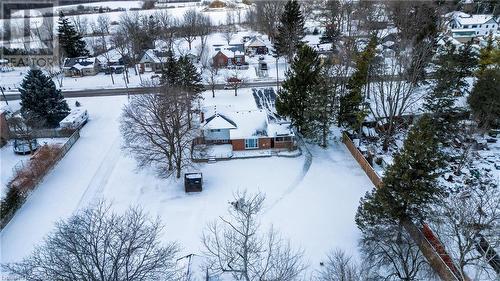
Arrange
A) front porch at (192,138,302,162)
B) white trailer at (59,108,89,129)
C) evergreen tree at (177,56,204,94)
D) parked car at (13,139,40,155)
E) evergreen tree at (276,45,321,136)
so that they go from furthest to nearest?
1. evergreen tree at (177,56,204,94)
2. white trailer at (59,108,89,129)
3. parked car at (13,139,40,155)
4. evergreen tree at (276,45,321,136)
5. front porch at (192,138,302,162)

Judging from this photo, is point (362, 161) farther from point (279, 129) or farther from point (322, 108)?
point (279, 129)

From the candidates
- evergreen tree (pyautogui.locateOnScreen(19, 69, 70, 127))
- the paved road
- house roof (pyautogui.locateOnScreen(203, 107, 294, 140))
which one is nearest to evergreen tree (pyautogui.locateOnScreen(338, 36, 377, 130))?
house roof (pyautogui.locateOnScreen(203, 107, 294, 140))

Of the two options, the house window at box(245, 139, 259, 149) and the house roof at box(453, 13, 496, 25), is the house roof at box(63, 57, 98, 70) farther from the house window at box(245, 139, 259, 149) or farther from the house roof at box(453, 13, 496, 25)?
the house roof at box(453, 13, 496, 25)

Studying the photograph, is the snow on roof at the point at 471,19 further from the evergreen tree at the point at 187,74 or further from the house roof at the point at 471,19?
the evergreen tree at the point at 187,74

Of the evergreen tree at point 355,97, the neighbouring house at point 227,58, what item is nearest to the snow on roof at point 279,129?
the evergreen tree at point 355,97

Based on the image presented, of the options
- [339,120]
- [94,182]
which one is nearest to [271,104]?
[339,120]

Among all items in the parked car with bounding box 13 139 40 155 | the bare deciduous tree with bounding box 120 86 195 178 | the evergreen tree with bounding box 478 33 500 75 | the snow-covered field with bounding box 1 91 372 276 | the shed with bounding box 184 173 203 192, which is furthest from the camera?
the evergreen tree with bounding box 478 33 500 75
